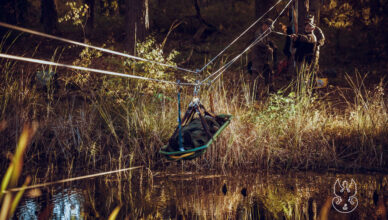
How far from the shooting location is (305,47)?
357 inches

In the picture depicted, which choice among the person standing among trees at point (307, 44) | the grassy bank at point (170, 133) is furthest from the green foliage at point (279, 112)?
the person standing among trees at point (307, 44)

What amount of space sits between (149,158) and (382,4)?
10061 millimetres

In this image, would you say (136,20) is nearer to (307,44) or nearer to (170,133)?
(307,44)

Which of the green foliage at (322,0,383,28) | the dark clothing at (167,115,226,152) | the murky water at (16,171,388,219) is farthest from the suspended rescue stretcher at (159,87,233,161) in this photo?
the green foliage at (322,0,383,28)

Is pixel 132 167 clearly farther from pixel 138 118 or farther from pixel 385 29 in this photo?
pixel 385 29

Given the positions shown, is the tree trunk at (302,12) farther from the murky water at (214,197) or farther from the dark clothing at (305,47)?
the murky water at (214,197)

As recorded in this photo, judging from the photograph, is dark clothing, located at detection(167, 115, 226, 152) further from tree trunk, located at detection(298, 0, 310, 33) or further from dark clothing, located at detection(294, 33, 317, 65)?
tree trunk, located at detection(298, 0, 310, 33)

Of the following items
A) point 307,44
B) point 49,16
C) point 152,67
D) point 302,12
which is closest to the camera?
point 152,67

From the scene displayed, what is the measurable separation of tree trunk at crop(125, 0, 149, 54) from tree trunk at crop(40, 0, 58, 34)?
23.3 feet

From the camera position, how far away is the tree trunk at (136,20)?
11.8 metres

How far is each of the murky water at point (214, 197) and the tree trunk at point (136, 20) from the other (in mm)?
5562

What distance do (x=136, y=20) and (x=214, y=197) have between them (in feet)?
22.6

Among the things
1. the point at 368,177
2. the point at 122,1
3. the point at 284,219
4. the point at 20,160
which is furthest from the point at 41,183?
the point at 122,1

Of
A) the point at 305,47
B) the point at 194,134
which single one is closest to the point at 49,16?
the point at 305,47
